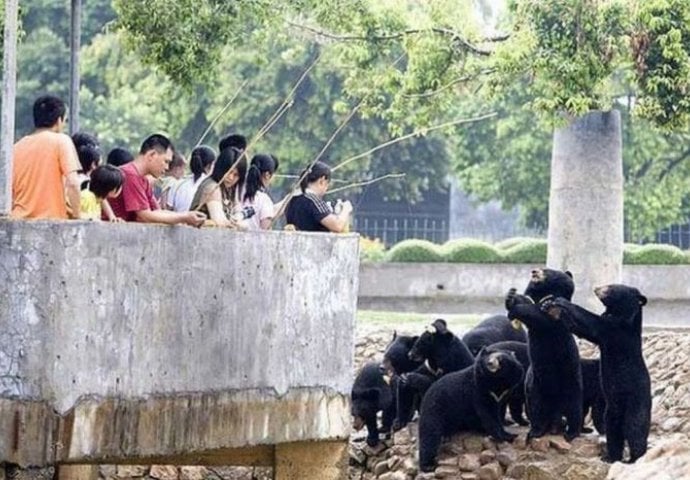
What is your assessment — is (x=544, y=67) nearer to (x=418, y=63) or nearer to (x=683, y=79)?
(x=683, y=79)

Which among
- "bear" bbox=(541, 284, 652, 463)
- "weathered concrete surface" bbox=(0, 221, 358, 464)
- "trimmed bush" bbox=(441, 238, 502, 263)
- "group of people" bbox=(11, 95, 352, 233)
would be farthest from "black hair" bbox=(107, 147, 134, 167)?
"trimmed bush" bbox=(441, 238, 502, 263)

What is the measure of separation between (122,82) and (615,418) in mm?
28051

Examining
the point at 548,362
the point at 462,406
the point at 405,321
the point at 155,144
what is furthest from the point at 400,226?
the point at 155,144

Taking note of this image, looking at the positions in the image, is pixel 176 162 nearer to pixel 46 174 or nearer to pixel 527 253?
pixel 46 174

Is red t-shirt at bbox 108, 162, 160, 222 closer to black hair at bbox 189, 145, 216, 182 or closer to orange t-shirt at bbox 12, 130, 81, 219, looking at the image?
orange t-shirt at bbox 12, 130, 81, 219

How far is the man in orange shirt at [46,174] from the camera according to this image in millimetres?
10930

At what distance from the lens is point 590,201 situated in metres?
21.6

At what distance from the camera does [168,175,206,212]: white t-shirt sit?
40.8ft

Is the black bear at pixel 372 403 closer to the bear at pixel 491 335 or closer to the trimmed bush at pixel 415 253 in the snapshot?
the bear at pixel 491 335

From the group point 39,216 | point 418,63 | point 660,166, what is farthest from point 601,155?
point 660,166

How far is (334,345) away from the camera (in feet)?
41.2

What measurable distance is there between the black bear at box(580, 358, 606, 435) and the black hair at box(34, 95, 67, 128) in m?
5.80

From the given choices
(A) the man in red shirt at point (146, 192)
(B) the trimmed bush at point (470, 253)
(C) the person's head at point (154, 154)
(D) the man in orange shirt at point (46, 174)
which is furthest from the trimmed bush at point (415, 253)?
(D) the man in orange shirt at point (46, 174)

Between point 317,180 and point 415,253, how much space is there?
17188 millimetres
